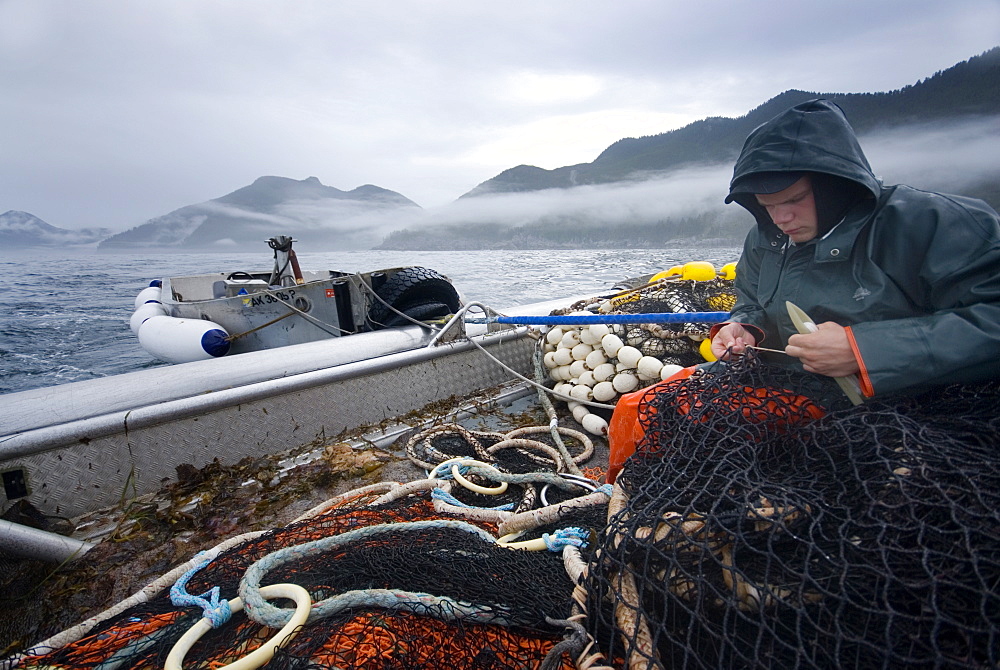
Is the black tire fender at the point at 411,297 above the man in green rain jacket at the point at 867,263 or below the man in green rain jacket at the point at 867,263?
below

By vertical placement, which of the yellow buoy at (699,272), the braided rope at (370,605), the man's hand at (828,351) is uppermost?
the man's hand at (828,351)

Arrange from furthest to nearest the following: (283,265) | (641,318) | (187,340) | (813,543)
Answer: (283,265), (187,340), (641,318), (813,543)

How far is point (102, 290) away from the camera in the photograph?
Answer: 20.2m

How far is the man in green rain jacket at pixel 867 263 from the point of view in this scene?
1260 millimetres

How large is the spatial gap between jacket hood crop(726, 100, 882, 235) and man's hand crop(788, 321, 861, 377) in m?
0.48

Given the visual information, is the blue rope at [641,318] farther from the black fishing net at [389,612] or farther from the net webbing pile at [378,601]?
the black fishing net at [389,612]

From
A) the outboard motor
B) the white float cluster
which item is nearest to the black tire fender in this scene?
the outboard motor

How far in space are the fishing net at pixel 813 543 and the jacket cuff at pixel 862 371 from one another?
70 millimetres

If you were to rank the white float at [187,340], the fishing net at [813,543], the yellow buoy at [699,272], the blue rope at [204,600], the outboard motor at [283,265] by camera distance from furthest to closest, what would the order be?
the outboard motor at [283,265] < the white float at [187,340] < the yellow buoy at [699,272] < the blue rope at [204,600] < the fishing net at [813,543]

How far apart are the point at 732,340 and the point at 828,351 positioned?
0.54 m

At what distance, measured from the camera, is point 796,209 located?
159 cm

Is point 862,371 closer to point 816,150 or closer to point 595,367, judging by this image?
point 816,150

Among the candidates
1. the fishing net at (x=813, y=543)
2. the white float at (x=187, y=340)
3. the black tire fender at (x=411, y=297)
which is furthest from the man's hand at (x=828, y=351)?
the white float at (x=187, y=340)

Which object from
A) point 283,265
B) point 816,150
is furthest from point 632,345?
point 283,265
